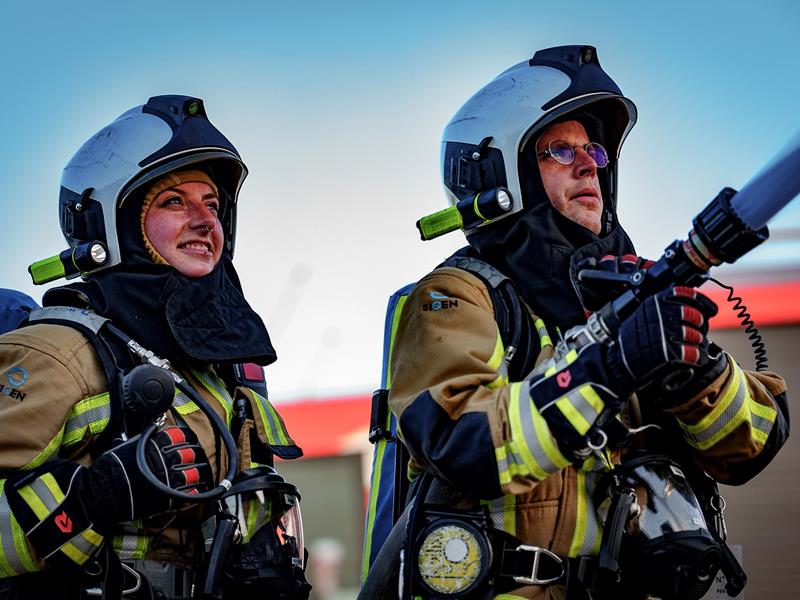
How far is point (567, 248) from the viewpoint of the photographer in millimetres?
3709

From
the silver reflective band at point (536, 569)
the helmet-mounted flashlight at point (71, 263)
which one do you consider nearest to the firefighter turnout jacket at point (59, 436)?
the helmet-mounted flashlight at point (71, 263)

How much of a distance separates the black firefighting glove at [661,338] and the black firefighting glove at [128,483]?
4.27ft

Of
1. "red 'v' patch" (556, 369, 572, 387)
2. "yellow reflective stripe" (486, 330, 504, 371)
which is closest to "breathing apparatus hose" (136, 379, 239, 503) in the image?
"yellow reflective stripe" (486, 330, 504, 371)

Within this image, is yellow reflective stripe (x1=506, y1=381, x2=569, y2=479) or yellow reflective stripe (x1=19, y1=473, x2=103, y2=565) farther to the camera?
yellow reflective stripe (x1=19, y1=473, x2=103, y2=565)

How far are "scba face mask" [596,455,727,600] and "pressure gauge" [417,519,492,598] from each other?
1.10ft

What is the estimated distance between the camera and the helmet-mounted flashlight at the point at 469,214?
3.75m

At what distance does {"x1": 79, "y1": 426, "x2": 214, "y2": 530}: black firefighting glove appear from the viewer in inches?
132

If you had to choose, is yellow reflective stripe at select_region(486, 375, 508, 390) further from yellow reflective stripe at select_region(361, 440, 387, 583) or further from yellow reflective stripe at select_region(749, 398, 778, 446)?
yellow reflective stripe at select_region(749, 398, 778, 446)

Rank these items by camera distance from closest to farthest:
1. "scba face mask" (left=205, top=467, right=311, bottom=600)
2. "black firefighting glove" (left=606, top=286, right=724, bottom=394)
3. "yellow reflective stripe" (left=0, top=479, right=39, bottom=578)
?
"black firefighting glove" (left=606, top=286, right=724, bottom=394)
"yellow reflective stripe" (left=0, top=479, right=39, bottom=578)
"scba face mask" (left=205, top=467, right=311, bottom=600)

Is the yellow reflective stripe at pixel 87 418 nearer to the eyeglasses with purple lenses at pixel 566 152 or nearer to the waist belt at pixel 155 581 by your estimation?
the waist belt at pixel 155 581

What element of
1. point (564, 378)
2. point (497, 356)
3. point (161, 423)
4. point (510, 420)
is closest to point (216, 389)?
point (161, 423)

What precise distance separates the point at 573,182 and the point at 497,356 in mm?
732

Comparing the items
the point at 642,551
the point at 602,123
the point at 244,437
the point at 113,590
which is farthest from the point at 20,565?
the point at 602,123

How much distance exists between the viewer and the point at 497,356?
340 centimetres
